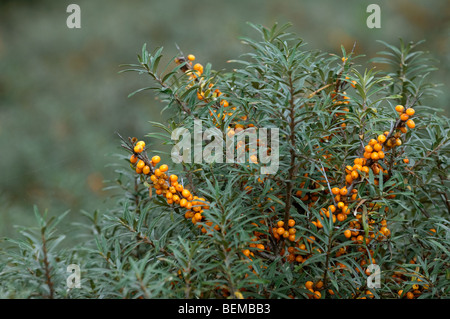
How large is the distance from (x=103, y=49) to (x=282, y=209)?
9.12 ft

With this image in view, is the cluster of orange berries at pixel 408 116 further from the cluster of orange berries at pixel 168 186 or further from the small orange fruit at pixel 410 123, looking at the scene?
the cluster of orange berries at pixel 168 186

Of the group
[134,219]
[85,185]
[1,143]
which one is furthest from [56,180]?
[134,219]

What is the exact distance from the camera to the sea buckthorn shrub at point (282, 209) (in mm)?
785

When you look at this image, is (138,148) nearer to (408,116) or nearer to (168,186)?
(168,186)

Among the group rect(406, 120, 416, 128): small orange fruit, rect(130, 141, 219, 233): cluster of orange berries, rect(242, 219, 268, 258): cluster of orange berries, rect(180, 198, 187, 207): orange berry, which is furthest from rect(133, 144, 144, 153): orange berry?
rect(406, 120, 416, 128): small orange fruit

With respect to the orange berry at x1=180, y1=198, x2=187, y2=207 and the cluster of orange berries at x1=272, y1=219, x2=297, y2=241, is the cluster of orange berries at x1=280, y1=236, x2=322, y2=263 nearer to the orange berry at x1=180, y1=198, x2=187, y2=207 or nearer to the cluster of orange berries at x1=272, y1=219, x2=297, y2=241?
the cluster of orange berries at x1=272, y1=219, x2=297, y2=241

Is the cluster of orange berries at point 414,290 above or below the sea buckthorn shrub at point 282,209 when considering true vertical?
below

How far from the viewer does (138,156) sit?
83cm

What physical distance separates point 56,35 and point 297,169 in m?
3.09

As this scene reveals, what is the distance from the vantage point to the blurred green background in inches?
94.9

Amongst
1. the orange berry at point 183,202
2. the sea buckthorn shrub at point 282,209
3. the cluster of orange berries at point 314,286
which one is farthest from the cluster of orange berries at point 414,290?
the orange berry at point 183,202

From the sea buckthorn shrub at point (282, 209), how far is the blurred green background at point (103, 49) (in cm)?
126
